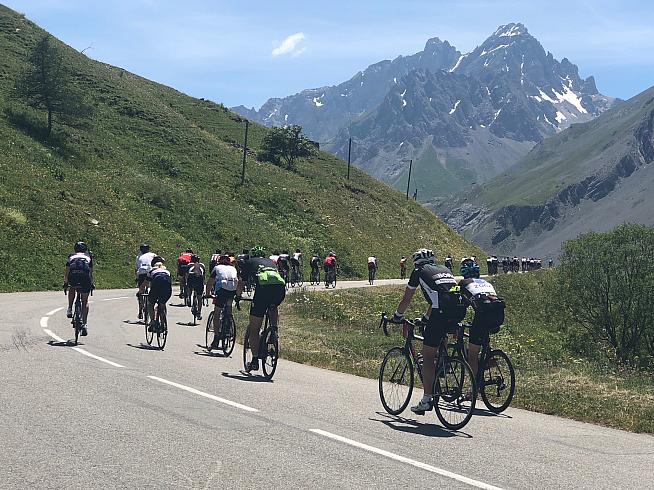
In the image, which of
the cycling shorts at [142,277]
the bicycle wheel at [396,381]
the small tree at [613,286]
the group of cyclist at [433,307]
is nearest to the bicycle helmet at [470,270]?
the group of cyclist at [433,307]

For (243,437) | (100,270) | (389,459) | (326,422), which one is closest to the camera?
(389,459)

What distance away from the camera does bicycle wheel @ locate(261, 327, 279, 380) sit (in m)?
12.2

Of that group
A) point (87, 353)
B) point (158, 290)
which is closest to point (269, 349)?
point (87, 353)

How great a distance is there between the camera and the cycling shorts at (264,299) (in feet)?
39.8

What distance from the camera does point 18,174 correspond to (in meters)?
44.2

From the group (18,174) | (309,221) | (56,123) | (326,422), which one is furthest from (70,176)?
(326,422)

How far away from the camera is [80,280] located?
52.2 ft

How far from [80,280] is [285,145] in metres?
66.4

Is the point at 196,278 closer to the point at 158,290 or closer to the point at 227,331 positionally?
the point at 158,290

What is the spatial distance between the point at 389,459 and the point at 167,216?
47298mm

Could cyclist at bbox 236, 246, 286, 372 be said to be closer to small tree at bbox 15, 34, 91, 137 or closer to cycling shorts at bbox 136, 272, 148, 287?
cycling shorts at bbox 136, 272, 148, 287

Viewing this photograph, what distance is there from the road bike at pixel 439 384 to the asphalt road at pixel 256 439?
0.80 ft

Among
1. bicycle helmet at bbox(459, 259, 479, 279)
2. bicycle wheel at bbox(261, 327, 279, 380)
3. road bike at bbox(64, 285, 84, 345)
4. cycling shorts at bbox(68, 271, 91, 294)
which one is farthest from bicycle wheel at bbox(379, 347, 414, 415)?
cycling shorts at bbox(68, 271, 91, 294)

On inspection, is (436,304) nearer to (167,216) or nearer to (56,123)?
(167,216)
